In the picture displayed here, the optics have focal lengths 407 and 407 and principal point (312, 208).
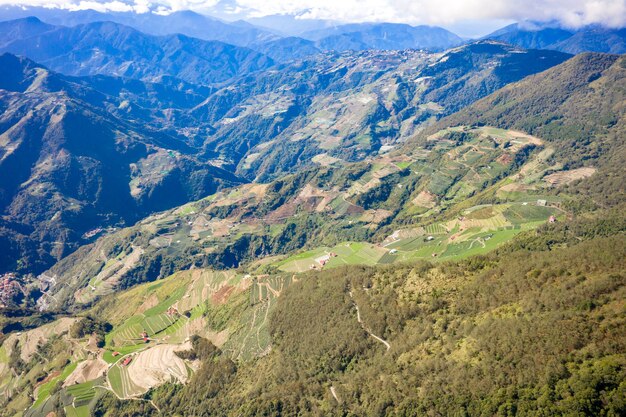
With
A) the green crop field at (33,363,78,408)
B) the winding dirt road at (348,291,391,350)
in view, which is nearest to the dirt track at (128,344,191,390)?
the green crop field at (33,363,78,408)

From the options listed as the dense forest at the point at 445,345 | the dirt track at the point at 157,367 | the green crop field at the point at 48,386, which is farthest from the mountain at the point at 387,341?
the green crop field at the point at 48,386

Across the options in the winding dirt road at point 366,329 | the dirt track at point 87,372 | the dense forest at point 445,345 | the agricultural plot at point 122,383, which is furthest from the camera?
the dirt track at point 87,372

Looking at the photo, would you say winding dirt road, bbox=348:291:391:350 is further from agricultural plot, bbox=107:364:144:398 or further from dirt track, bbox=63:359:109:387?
dirt track, bbox=63:359:109:387

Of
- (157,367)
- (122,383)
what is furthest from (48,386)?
(157,367)

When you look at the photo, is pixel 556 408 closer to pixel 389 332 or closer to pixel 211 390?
pixel 389 332

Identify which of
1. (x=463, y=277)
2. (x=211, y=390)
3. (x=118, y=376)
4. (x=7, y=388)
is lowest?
(x=7, y=388)

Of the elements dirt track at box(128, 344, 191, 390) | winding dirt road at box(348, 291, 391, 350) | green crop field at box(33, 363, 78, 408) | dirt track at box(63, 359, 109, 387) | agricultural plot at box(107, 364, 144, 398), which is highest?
winding dirt road at box(348, 291, 391, 350)

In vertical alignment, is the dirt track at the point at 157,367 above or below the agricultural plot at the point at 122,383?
above

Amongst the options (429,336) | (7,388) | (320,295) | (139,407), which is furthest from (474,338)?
(7,388)

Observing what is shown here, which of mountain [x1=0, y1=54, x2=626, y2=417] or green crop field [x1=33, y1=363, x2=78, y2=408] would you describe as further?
green crop field [x1=33, y1=363, x2=78, y2=408]

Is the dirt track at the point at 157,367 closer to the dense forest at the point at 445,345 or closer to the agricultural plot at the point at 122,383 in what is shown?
the agricultural plot at the point at 122,383

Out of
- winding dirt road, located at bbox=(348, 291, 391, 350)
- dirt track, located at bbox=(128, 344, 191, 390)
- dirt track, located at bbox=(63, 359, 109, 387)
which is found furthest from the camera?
dirt track, located at bbox=(63, 359, 109, 387)
